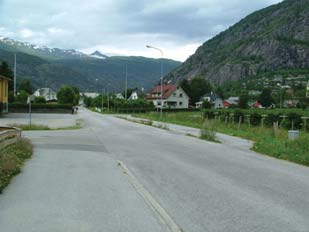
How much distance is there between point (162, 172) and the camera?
42.8 ft

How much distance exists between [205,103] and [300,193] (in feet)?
368

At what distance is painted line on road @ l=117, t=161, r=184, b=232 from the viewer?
6.84 metres

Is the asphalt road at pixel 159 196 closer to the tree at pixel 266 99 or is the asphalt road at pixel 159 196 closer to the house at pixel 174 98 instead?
the house at pixel 174 98

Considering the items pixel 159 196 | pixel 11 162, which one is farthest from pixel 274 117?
pixel 159 196

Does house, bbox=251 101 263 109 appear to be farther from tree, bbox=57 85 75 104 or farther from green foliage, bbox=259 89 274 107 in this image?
tree, bbox=57 85 75 104

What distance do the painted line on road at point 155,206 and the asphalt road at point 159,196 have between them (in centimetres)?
9

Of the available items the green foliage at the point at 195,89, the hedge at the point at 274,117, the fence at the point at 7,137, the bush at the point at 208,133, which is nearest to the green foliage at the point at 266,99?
the green foliage at the point at 195,89

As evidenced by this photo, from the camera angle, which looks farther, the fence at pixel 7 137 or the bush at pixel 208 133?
the bush at pixel 208 133

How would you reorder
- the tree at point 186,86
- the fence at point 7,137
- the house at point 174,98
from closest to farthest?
1. the fence at point 7,137
2. the house at point 174,98
3. the tree at point 186,86

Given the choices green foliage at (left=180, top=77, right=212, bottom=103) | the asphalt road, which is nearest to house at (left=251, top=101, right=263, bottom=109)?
green foliage at (left=180, top=77, right=212, bottom=103)

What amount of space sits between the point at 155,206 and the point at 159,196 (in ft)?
3.39

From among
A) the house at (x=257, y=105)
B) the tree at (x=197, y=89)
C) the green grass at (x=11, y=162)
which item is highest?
the tree at (x=197, y=89)

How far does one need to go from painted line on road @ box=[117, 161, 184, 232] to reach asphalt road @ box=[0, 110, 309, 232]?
86mm

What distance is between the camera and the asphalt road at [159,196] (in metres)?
7.04
